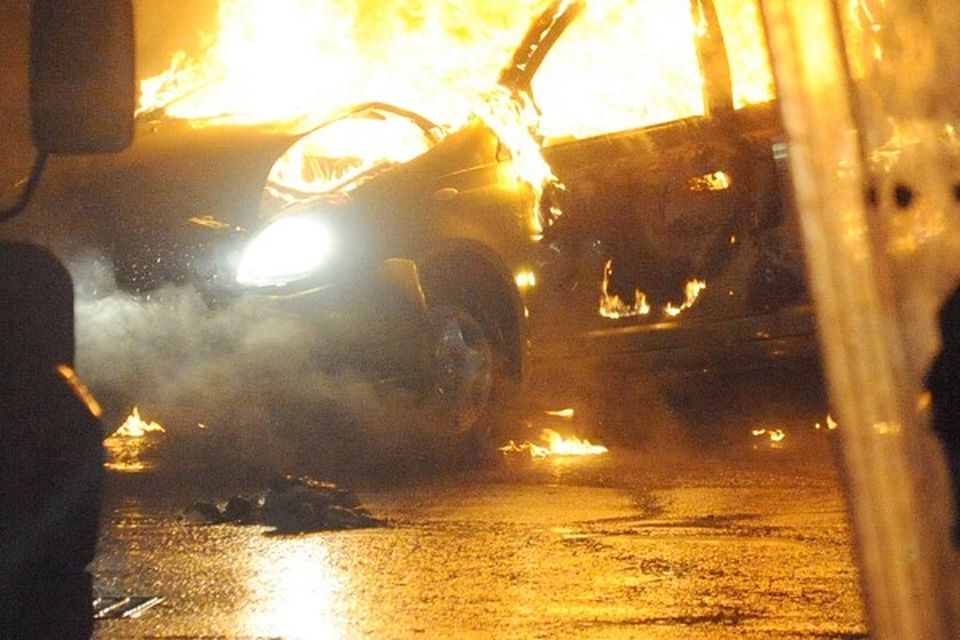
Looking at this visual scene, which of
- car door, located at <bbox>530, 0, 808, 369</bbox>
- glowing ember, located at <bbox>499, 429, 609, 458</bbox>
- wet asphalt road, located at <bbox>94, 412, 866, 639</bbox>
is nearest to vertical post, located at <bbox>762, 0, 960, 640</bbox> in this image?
wet asphalt road, located at <bbox>94, 412, 866, 639</bbox>

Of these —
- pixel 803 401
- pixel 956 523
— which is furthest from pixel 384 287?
pixel 956 523

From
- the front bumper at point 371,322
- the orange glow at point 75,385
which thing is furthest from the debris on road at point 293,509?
the orange glow at point 75,385

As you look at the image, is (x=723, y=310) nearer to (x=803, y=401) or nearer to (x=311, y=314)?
(x=803, y=401)

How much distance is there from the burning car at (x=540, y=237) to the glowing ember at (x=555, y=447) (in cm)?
39

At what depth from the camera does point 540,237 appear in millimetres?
8375

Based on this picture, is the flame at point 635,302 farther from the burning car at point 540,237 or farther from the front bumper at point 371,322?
the front bumper at point 371,322

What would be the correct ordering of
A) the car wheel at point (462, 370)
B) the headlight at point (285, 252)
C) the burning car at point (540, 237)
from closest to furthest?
the headlight at point (285, 252), the burning car at point (540, 237), the car wheel at point (462, 370)

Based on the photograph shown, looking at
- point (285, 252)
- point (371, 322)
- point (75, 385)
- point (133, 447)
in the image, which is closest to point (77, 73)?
point (75, 385)

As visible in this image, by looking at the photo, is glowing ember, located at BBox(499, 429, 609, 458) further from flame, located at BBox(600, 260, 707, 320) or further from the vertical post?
the vertical post

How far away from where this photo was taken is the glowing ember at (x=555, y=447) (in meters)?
8.66

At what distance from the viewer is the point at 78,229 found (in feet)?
20.0

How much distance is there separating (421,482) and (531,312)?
1.26 m

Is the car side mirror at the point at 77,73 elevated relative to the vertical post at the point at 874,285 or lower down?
elevated

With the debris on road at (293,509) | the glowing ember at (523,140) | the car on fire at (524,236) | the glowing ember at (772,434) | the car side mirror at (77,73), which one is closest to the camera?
the car side mirror at (77,73)
